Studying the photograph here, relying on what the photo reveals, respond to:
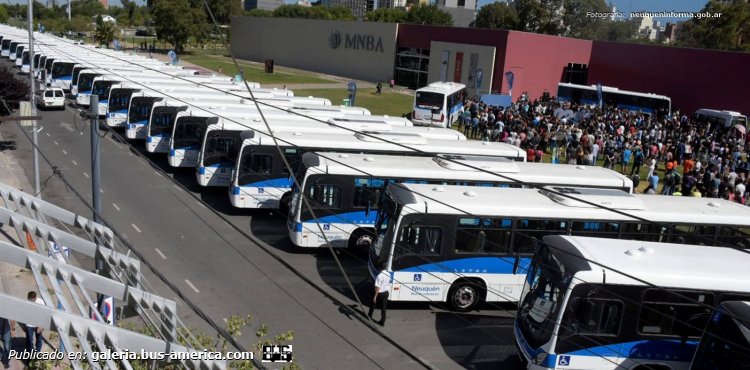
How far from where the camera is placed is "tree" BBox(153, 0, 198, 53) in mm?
84125

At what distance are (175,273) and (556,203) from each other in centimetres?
929

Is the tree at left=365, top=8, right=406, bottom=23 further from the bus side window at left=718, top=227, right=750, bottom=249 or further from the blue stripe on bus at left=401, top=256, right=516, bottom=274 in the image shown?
the blue stripe on bus at left=401, top=256, right=516, bottom=274

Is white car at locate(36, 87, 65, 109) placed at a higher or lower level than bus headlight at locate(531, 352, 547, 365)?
higher

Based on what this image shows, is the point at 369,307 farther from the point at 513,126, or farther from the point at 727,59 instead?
the point at 727,59

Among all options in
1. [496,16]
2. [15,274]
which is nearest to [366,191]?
[15,274]

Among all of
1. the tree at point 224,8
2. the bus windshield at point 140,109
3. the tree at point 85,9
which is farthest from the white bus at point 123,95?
the tree at point 85,9

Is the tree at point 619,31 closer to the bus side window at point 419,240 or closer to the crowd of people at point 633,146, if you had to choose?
the crowd of people at point 633,146

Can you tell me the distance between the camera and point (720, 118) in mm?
45344

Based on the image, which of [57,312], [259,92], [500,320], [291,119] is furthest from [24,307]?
[259,92]

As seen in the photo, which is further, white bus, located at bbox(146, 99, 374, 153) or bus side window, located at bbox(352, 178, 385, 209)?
white bus, located at bbox(146, 99, 374, 153)

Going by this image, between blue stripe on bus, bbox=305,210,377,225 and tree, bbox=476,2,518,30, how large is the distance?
83170mm

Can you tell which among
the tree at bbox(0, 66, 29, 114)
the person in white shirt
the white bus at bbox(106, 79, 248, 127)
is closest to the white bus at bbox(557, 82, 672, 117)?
the white bus at bbox(106, 79, 248, 127)

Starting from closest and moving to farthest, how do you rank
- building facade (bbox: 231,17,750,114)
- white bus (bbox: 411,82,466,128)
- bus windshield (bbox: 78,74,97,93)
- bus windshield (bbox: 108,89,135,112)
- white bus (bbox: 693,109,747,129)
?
1. bus windshield (bbox: 108,89,135,112)
2. bus windshield (bbox: 78,74,97,93)
3. white bus (bbox: 411,82,466,128)
4. white bus (bbox: 693,109,747,129)
5. building facade (bbox: 231,17,750,114)

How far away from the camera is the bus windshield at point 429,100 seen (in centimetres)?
4100
